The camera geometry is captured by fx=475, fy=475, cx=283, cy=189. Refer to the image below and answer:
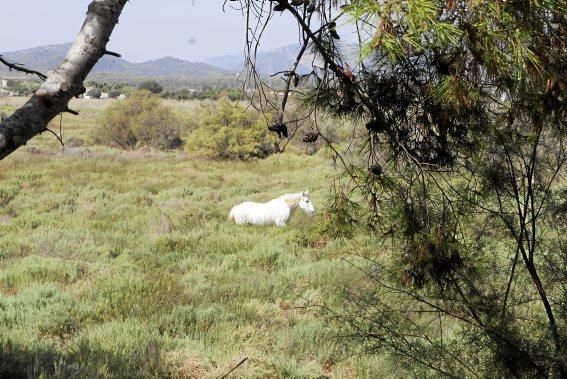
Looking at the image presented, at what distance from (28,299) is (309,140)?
534 cm

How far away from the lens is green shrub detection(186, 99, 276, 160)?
25469 millimetres

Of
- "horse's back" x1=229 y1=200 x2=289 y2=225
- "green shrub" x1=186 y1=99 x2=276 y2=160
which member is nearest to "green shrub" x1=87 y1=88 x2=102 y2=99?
"green shrub" x1=186 y1=99 x2=276 y2=160

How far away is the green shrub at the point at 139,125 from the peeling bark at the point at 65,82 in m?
30.3

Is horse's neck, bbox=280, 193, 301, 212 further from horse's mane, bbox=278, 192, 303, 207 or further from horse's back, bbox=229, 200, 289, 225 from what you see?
horse's back, bbox=229, 200, 289, 225

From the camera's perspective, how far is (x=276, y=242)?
9.58m

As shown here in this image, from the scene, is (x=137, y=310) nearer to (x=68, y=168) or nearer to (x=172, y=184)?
(x=172, y=184)

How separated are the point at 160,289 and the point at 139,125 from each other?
2686 cm

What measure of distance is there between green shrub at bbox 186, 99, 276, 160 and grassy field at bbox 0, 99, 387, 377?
36.1ft

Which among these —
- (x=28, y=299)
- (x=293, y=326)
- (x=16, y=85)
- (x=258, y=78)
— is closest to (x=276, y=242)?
(x=293, y=326)

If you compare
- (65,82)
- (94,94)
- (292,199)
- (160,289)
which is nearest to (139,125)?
(292,199)

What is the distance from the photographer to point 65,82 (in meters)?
1.87

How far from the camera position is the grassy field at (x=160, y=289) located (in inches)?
183

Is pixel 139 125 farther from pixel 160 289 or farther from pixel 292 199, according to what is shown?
pixel 160 289

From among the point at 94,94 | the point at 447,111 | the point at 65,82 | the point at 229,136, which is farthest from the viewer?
the point at 94,94
